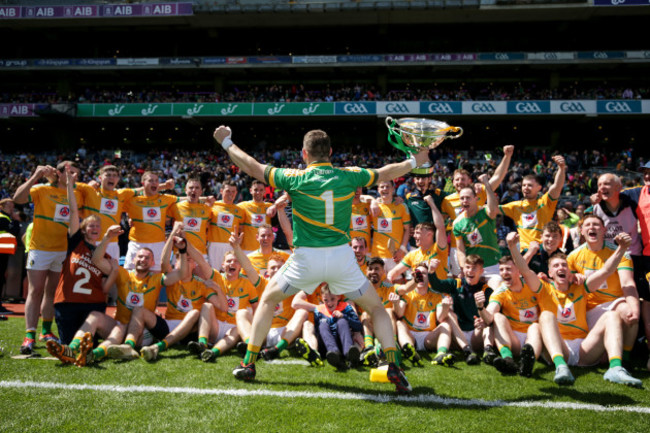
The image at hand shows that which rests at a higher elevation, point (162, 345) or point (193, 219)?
point (193, 219)

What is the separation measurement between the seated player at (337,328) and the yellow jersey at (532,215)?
280cm

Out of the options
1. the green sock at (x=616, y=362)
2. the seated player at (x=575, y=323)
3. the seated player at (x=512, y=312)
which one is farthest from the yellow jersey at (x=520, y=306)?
the green sock at (x=616, y=362)

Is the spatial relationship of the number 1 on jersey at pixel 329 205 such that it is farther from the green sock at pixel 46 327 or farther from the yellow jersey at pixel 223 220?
the green sock at pixel 46 327

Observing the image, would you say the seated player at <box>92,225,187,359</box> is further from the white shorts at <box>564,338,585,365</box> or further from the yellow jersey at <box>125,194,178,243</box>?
the white shorts at <box>564,338,585,365</box>

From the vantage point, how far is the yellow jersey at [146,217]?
22.1ft

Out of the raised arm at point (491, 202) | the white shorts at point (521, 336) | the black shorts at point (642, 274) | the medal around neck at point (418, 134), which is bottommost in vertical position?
the white shorts at point (521, 336)

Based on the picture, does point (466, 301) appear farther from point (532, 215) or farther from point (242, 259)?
point (242, 259)

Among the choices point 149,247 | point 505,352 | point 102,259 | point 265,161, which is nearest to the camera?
point 505,352

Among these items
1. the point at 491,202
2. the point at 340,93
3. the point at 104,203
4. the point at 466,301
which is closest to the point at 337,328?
the point at 466,301

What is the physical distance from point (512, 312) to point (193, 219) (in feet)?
15.0

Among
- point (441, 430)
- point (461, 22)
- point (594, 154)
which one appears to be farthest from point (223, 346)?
point (461, 22)

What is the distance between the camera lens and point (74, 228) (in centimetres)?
532

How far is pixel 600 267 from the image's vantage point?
4930 millimetres

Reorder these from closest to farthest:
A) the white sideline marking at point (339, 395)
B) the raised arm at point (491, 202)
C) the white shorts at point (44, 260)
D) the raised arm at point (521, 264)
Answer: the white sideline marking at point (339, 395), the raised arm at point (521, 264), the white shorts at point (44, 260), the raised arm at point (491, 202)
